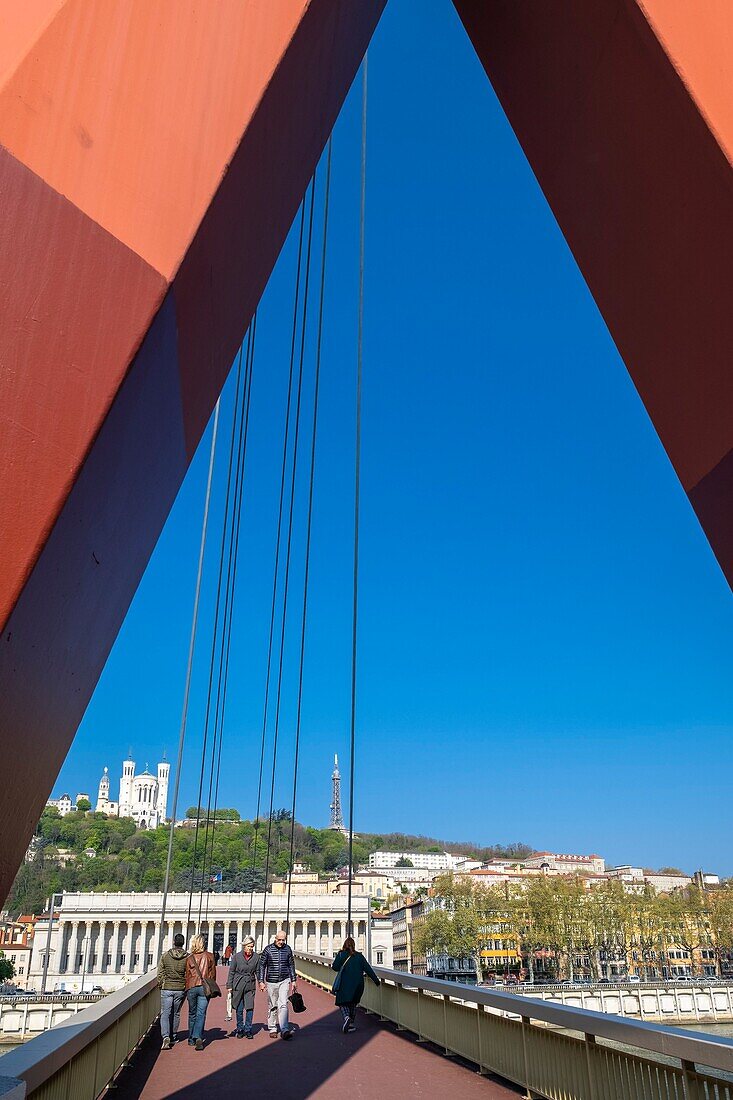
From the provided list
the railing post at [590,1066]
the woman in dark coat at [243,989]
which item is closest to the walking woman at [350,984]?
the woman in dark coat at [243,989]

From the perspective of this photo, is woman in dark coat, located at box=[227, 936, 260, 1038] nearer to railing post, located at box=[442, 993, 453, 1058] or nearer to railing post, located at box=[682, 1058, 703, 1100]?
railing post, located at box=[442, 993, 453, 1058]

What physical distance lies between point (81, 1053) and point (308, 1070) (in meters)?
2.99

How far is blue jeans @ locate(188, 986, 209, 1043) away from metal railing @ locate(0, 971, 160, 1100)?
0.56m

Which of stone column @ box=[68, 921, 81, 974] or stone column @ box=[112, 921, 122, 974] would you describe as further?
stone column @ box=[112, 921, 122, 974]

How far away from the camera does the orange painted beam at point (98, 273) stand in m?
2.45

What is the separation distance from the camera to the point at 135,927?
74312mm

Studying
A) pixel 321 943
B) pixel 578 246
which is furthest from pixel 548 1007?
pixel 321 943

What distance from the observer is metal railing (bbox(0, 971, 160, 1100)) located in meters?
3.61

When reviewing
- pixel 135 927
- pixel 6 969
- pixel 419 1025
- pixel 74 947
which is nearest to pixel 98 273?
pixel 419 1025

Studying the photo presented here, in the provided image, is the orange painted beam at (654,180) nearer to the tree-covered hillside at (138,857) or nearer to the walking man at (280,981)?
the walking man at (280,981)

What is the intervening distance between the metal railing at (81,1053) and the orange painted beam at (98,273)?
1.23m

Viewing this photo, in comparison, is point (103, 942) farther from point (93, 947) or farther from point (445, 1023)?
point (445, 1023)

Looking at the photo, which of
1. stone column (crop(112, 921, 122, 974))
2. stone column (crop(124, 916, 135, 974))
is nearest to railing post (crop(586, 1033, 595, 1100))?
stone column (crop(124, 916, 135, 974))

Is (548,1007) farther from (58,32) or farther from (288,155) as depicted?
(58,32)
